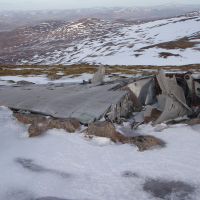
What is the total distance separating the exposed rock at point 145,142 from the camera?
13.0 metres

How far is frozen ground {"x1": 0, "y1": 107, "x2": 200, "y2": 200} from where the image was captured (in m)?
10.0

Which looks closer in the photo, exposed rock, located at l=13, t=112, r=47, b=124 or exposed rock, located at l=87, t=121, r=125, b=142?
exposed rock, located at l=87, t=121, r=125, b=142

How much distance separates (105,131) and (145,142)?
163 centimetres

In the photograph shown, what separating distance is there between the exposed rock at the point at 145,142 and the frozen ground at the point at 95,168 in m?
0.27

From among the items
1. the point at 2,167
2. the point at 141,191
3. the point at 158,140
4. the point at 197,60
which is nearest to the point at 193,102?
the point at 158,140

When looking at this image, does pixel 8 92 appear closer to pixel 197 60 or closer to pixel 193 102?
pixel 193 102

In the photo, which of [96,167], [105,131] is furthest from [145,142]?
[96,167]

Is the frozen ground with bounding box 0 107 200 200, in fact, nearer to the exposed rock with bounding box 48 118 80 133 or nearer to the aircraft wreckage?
the exposed rock with bounding box 48 118 80 133

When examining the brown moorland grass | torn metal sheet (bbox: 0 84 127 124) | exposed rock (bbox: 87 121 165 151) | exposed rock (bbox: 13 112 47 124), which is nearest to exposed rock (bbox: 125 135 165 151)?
exposed rock (bbox: 87 121 165 151)

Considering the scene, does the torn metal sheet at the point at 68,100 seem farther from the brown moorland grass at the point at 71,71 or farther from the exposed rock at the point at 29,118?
the brown moorland grass at the point at 71,71

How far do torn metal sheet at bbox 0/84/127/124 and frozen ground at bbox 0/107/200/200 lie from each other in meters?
1.79

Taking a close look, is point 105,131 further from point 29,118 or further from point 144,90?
point 144,90

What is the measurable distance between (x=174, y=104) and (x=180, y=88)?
1455 millimetres

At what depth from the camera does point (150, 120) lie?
15.9 meters
